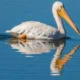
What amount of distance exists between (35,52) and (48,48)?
2.63 ft

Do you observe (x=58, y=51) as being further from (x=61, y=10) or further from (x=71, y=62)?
(x=61, y=10)

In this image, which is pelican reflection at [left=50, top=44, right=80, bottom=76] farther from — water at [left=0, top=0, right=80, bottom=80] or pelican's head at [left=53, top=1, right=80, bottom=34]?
pelican's head at [left=53, top=1, right=80, bottom=34]

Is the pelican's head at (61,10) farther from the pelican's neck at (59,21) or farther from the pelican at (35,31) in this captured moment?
the pelican at (35,31)

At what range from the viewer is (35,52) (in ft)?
46.5

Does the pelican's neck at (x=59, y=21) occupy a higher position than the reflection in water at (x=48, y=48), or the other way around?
the pelican's neck at (x=59, y=21)

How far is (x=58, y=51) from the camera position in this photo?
14.5 metres

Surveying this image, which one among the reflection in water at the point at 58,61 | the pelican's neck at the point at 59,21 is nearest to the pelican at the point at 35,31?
the pelican's neck at the point at 59,21

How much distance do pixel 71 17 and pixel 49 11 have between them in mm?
1368

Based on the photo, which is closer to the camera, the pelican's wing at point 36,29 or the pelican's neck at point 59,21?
the pelican's wing at point 36,29

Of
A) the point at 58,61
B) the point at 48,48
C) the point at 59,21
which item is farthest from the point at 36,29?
the point at 58,61

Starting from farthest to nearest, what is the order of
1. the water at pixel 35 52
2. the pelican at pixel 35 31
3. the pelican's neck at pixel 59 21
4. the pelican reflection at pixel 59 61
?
1. the pelican's neck at pixel 59 21
2. the pelican at pixel 35 31
3. the pelican reflection at pixel 59 61
4. the water at pixel 35 52

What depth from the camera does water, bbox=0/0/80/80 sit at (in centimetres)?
1170

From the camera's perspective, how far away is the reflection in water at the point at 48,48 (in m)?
12.7

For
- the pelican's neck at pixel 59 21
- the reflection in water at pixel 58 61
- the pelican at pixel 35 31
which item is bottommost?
the reflection in water at pixel 58 61
